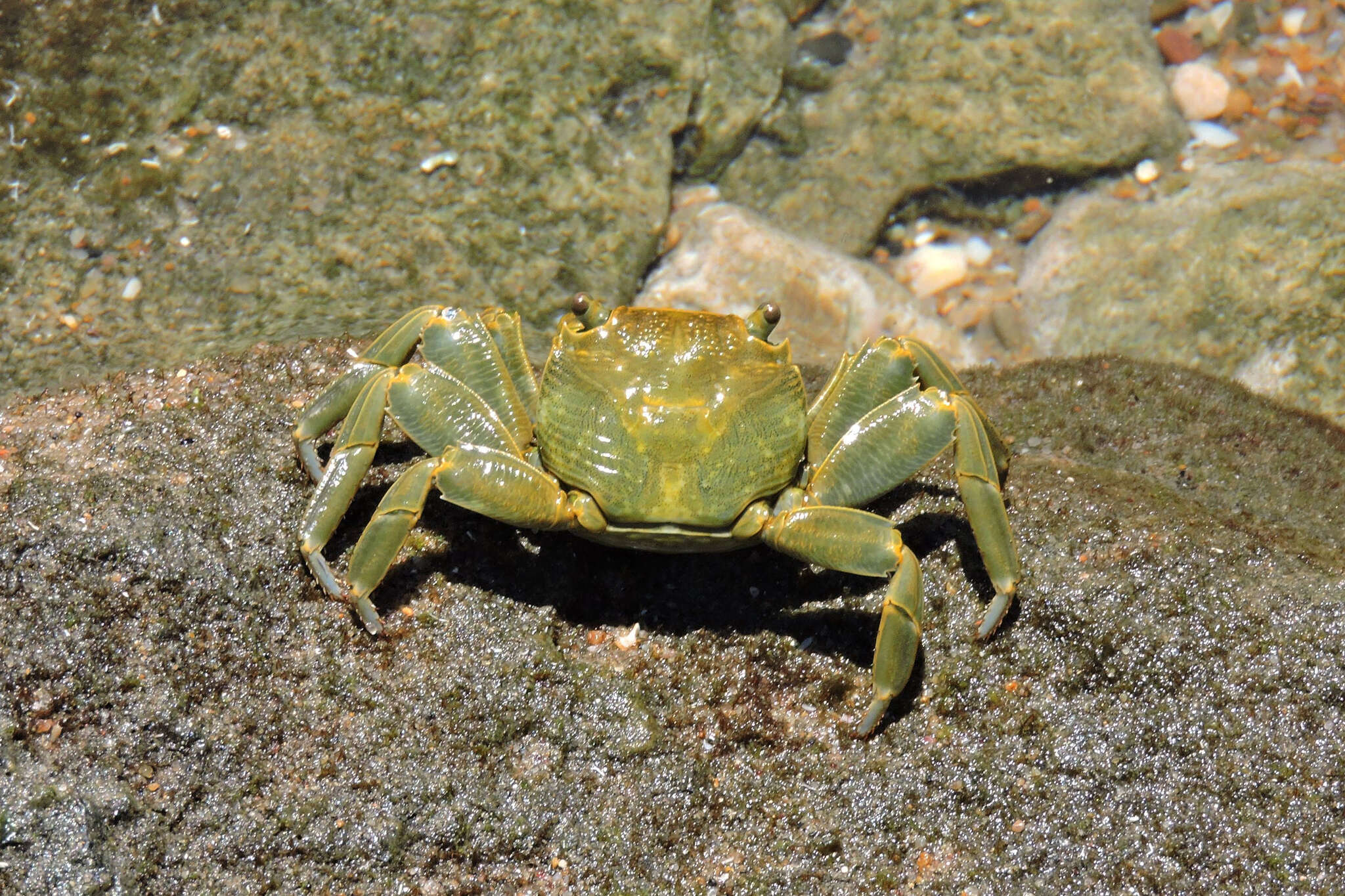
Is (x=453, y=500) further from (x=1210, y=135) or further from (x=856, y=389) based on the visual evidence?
(x=1210, y=135)

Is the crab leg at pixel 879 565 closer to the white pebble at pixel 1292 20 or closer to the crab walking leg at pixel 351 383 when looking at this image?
the crab walking leg at pixel 351 383

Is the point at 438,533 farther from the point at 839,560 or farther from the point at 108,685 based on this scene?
the point at 839,560

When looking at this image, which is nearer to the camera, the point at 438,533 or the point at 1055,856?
the point at 1055,856

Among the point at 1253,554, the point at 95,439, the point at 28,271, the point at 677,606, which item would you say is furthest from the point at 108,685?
the point at 1253,554

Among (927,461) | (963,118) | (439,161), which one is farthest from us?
(963,118)

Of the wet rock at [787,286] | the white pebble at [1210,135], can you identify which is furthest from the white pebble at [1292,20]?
the wet rock at [787,286]

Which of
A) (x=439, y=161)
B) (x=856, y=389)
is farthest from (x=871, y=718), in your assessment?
(x=439, y=161)
